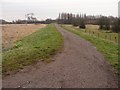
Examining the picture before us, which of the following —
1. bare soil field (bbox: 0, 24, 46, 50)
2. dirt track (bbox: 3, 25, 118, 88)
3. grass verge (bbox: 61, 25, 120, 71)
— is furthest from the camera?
bare soil field (bbox: 0, 24, 46, 50)

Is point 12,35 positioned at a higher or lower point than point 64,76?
lower

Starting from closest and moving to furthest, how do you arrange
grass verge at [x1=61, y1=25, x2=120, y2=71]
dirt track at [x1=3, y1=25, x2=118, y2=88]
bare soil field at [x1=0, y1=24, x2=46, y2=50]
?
1. dirt track at [x1=3, y1=25, x2=118, y2=88]
2. grass verge at [x1=61, y1=25, x2=120, y2=71]
3. bare soil field at [x1=0, y1=24, x2=46, y2=50]

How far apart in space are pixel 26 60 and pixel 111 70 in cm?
395

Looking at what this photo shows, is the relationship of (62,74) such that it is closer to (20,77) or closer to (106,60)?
(20,77)

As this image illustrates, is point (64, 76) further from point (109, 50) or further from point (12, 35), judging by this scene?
point (12, 35)

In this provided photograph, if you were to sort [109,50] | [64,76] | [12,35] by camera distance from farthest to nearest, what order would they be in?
[12,35], [109,50], [64,76]

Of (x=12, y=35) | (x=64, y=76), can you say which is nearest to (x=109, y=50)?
(x=64, y=76)

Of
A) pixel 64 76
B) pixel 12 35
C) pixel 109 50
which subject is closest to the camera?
pixel 64 76

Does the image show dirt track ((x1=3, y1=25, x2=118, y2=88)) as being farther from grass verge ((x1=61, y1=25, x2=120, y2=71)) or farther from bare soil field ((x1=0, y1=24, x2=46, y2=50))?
bare soil field ((x1=0, y1=24, x2=46, y2=50))

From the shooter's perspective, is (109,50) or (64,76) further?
(109,50)

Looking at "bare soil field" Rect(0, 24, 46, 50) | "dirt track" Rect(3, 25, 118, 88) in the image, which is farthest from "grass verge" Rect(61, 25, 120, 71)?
"bare soil field" Rect(0, 24, 46, 50)

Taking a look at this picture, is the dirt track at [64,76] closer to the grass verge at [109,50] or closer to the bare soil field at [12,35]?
the grass verge at [109,50]

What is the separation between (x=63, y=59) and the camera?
11812mm

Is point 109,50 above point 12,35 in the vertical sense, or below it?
above
